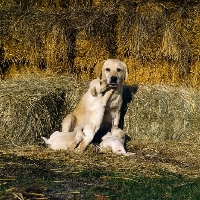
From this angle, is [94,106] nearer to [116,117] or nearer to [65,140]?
[116,117]

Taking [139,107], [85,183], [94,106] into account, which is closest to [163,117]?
[139,107]

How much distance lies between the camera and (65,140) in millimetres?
→ 7039

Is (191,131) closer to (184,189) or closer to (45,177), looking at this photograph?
(184,189)

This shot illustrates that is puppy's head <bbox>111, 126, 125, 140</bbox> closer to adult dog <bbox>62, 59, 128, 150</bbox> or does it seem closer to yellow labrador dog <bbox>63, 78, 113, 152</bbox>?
adult dog <bbox>62, 59, 128, 150</bbox>

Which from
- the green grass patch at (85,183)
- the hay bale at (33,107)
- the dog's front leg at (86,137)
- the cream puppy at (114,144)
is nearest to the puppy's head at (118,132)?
the cream puppy at (114,144)

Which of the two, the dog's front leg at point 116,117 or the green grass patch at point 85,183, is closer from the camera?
the green grass patch at point 85,183

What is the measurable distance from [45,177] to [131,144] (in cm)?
258

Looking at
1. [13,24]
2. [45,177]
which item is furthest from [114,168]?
[13,24]

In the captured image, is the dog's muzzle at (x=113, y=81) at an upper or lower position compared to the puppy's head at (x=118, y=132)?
upper

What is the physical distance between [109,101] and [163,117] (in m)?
1.05

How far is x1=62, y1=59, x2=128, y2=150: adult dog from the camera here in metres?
7.48

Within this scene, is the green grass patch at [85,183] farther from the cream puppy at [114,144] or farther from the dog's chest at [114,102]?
the dog's chest at [114,102]

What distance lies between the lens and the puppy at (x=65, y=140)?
22.9ft

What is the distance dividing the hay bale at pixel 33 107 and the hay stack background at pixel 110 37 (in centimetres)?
61
